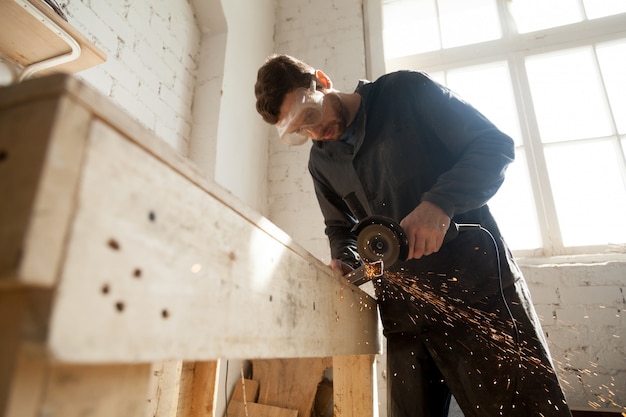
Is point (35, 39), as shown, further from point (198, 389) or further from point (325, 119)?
point (198, 389)

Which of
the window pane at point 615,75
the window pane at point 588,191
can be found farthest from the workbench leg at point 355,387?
the window pane at point 615,75

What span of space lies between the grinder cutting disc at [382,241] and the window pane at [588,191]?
228 centimetres

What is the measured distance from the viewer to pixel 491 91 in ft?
10.6

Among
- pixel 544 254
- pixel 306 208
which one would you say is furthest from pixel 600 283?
pixel 306 208

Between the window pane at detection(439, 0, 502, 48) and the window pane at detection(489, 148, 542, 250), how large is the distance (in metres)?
1.22

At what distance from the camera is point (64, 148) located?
299mm

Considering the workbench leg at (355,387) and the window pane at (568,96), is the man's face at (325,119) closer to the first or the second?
the workbench leg at (355,387)

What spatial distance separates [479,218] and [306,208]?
6.28 ft

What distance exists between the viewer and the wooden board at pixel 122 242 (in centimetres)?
28

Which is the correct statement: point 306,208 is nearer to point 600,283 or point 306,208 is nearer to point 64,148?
point 600,283

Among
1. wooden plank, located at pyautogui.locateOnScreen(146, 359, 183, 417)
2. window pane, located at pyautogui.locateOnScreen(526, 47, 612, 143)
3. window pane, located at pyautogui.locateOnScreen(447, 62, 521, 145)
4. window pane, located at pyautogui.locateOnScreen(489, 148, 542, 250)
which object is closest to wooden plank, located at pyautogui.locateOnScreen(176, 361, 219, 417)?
wooden plank, located at pyautogui.locateOnScreen(146, 359, 183, 417)

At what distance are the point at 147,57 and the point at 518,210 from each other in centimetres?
284

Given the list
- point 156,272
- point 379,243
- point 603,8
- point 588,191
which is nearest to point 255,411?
point 379,243

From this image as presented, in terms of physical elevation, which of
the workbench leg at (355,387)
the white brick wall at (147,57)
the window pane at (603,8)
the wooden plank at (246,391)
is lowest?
the wooden plank at (246,391)
